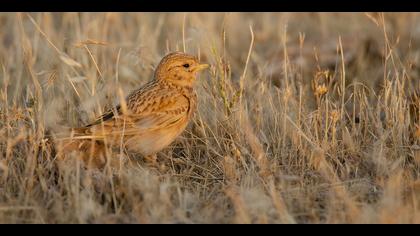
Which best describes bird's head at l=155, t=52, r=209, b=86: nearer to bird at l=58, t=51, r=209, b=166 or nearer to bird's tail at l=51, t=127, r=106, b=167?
bird at l=58, t=51, r=209, b=166

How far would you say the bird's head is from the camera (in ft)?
23.3

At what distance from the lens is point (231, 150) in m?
6.54

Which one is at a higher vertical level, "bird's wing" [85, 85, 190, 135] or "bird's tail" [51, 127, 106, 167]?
"bird's wing" [85, 85, 190, 135]

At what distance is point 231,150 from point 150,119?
845 millimetres

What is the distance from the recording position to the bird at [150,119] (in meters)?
6.32

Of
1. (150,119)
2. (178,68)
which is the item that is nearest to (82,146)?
(150,119)

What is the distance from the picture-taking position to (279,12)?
464 inches

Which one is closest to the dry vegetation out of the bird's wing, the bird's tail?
the bird's tail

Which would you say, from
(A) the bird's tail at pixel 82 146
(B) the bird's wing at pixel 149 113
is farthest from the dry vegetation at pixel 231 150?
(B) the bird's wing at pixel 149 113

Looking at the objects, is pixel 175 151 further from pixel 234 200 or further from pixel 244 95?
pixel 234 200

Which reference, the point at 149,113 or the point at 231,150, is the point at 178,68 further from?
the point at 231,150

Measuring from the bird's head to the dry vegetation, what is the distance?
210 mm

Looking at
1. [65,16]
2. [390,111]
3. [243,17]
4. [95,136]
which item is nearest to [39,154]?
[95,136]

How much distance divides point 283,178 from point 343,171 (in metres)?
0.67
